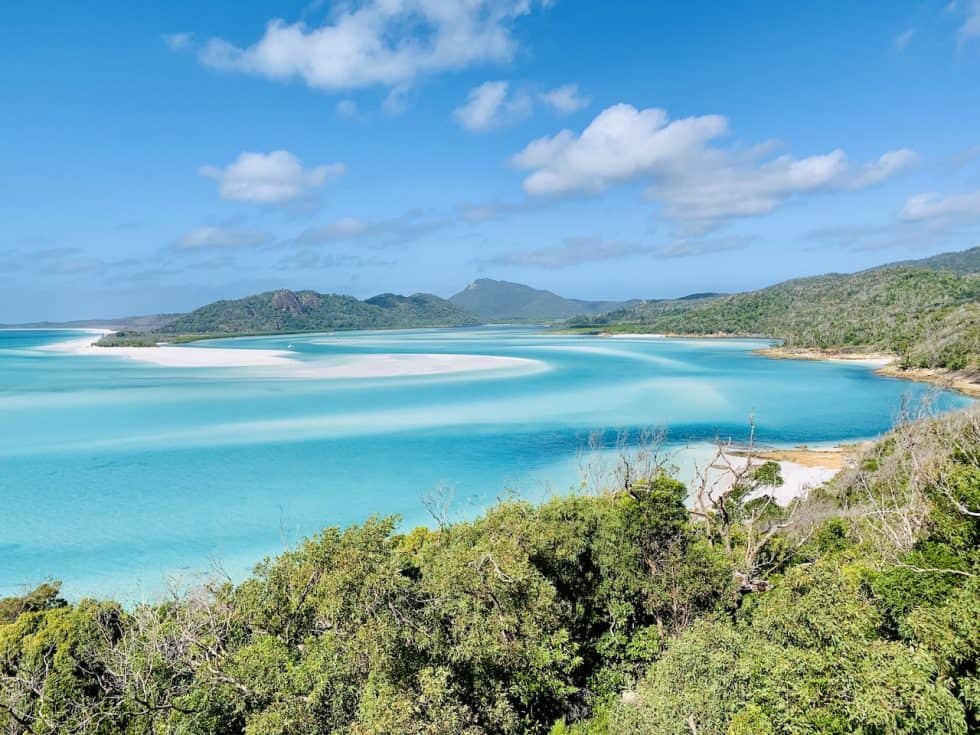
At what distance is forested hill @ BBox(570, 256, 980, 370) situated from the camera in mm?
64375

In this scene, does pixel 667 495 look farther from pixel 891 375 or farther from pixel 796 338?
pixel 796 338

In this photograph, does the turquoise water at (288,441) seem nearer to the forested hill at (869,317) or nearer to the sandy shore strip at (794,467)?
the sandy shore strip at (794,467)

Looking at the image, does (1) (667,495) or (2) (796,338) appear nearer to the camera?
(1) (667,495)

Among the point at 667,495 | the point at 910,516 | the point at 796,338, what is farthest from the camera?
the point at 796,338

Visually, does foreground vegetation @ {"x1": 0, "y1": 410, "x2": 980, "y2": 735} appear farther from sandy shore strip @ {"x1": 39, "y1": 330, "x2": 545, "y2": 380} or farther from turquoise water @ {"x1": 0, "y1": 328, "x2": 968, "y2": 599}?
Answer: sandy shore strip @ {"x1": 39, "y1": 330, "x2": 545, "y2": 380}

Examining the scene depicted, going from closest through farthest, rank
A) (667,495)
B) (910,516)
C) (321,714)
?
(321,714)
(667,495)
(910,516)

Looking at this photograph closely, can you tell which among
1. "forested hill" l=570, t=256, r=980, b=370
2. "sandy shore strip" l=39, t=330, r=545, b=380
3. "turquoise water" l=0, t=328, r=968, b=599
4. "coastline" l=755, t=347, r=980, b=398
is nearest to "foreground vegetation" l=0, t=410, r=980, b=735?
"turquoise water" l=0, t=328, r=968, b=599

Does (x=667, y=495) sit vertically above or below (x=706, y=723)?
above

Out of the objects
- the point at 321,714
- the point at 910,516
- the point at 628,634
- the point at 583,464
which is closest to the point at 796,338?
the point at 583,464

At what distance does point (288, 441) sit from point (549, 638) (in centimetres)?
3042

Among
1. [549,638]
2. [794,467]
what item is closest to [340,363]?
[794,467]

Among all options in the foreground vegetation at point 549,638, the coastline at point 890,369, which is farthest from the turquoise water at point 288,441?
the foreground vegetation at point 549,638

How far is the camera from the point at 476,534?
583 inches

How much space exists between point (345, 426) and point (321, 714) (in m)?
33.5
